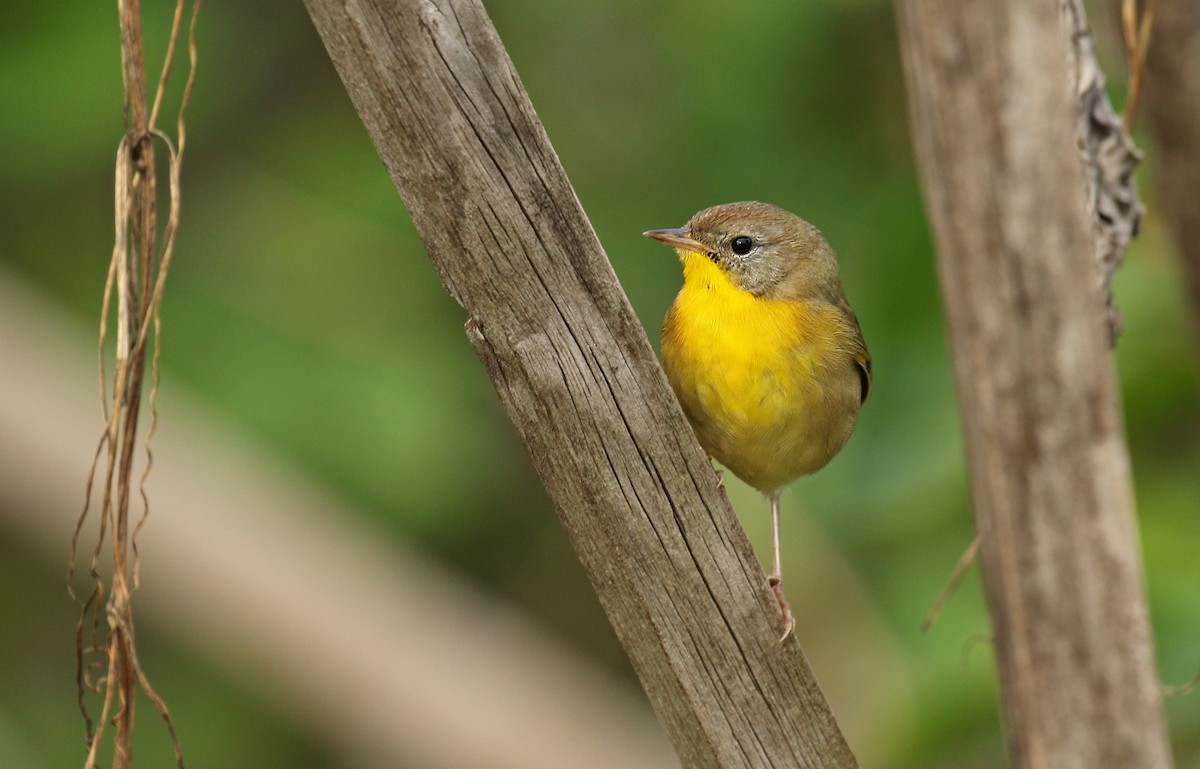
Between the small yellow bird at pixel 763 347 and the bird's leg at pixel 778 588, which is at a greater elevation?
the small yellow bird at pixel 763 347

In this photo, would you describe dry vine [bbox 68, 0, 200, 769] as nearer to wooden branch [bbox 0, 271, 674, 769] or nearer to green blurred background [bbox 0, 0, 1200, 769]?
wooden branch [bbox 0, 271, 674, 769]

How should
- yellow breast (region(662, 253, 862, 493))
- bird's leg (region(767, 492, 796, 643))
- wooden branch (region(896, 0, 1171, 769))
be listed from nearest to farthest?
wooden branch (region(896, 0, 1171, 769)) < bird's leg (region(767, 492, 796, 643)) < yellow breast (region(662, 253, 862, 493))

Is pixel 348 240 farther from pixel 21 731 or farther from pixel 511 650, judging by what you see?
pixel 21 731

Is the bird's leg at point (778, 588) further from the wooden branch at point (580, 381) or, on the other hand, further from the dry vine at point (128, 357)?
the dry vine at point (128, 357)

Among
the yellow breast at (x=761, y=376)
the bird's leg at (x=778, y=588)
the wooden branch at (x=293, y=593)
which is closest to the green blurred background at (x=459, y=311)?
the wooden branch at (x=293, y=593)

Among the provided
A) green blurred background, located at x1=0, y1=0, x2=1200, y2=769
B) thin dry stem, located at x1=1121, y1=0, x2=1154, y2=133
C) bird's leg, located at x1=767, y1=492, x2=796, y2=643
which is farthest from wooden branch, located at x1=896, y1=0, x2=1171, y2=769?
green blurred background, located at x1=0, y1=0, x2=1200, y2=769

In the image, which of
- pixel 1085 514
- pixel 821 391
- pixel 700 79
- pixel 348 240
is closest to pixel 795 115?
pixel 700 79

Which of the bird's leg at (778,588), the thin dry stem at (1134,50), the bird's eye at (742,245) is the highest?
the thin dry stem at (1134,50)

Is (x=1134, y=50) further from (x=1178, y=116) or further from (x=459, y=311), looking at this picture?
(x=459, y=311)
